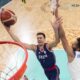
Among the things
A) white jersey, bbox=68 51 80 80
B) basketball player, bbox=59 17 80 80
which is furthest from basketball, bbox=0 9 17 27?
white jersey, bbox=68 51 80 80

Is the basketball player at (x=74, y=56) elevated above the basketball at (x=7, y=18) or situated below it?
below

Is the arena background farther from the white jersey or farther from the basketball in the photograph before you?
the white jersey

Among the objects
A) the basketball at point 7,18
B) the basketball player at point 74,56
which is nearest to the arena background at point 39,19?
the basketball at point 7,18

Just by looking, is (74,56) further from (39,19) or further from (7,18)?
(39,19)

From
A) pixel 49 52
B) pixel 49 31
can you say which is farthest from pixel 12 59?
pixel 49 31

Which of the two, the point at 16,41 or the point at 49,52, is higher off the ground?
the point at 16,41

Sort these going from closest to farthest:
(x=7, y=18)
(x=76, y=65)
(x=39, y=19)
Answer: (x=76, y=65), (x=7, y=18), (x=39, y=19)

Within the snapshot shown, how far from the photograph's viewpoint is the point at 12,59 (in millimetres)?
5203

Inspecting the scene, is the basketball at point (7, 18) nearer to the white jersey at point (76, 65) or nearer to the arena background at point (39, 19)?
the white jersey at point (76, 65)

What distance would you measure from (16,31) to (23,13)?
3.26 ft

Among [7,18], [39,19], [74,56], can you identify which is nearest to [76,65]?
[74,56]

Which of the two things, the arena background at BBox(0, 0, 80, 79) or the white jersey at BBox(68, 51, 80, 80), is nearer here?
the white jersey at BBox(68, 51, 80, 80)

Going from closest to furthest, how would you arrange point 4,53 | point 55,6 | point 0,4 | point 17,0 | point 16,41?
1. point 55,6
2. point 16,41
3. point 4,53
4. point 0,4
5. point 17,0

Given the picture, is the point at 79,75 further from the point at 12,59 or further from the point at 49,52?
the point at 12,59
